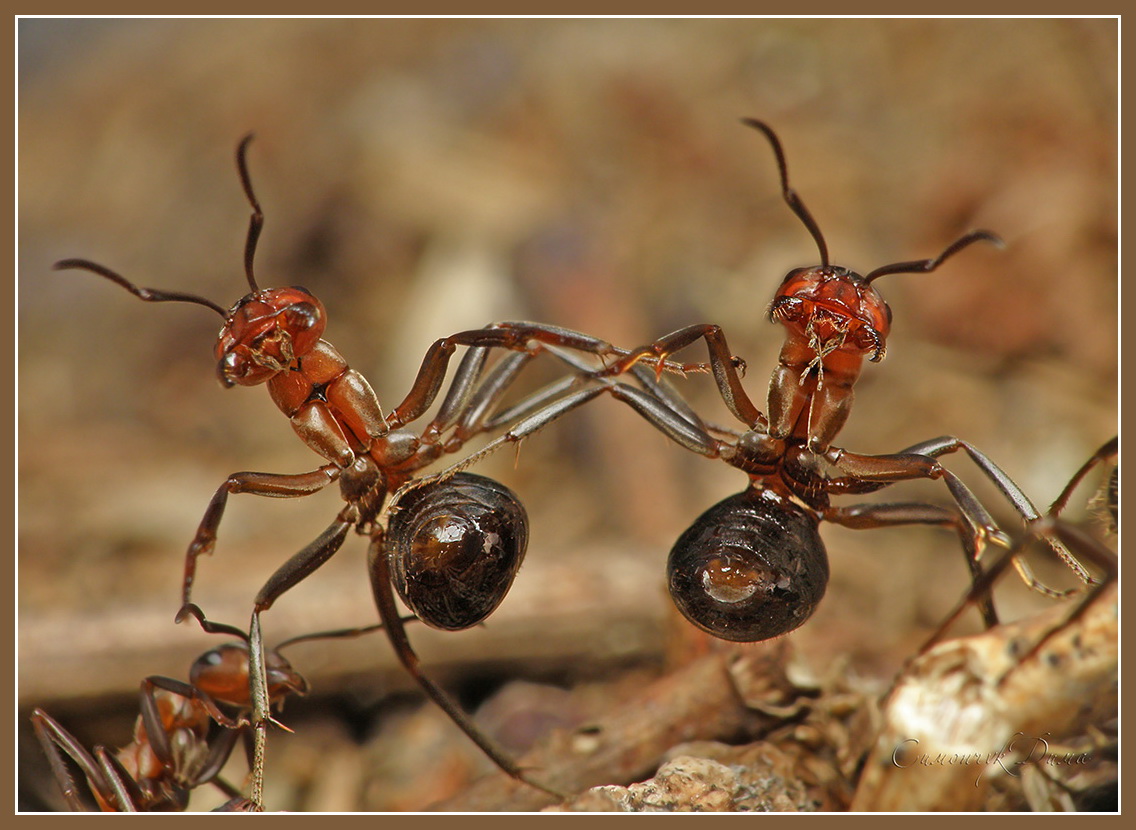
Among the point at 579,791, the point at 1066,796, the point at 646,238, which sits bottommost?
the point at 1066,796

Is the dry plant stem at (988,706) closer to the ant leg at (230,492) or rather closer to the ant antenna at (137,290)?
the ant leg at (230,492)

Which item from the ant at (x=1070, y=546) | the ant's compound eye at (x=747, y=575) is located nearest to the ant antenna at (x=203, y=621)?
the ant's compound eye at (x=747, y=575)

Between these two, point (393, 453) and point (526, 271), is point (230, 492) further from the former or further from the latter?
point (526, 271)

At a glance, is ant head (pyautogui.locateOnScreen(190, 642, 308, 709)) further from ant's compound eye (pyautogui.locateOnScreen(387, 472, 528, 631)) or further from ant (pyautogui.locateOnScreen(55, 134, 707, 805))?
ant's compound eye (pyautogui.locateOnScreen(387, 472, 528, 631))

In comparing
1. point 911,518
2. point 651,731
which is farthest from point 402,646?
point 911,518

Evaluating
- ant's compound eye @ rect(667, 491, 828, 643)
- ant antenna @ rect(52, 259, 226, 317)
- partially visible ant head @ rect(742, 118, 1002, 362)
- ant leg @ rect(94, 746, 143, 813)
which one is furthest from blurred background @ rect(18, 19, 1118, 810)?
ant antenna @ rect(52, 259, 226, 317)

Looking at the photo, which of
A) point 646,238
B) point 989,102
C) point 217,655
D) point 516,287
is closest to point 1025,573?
point 217,655

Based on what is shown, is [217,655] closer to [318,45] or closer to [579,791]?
[579,791]
